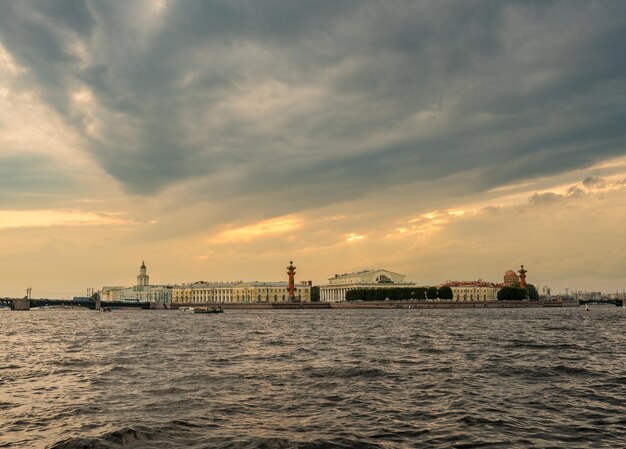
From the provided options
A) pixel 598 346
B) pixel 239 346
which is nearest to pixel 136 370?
pixel 239 346

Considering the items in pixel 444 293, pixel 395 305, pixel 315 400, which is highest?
pixel 444 293

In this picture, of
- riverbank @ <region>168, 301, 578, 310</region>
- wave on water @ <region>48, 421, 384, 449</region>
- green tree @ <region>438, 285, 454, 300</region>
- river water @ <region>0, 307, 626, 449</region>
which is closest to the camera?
wave on water @ <region>48, 421, 384, 449</region>

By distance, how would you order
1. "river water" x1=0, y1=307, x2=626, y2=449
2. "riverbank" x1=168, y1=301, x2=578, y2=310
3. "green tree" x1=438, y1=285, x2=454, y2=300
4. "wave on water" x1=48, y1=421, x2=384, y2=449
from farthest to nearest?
"green tree" x1=438, y1=285, x2=454, y2=300, "riverbank" x1=168, y1=301, x2=578, y2=310, "river water" x1=0, y1=307, x2=626, y2=449, "wave on water" x1=48, y1=421, x2=384, y2=449

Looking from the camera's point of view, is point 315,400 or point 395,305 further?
point 395,305

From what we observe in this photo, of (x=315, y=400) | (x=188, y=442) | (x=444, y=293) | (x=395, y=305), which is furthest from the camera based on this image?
(x=444, y=293)

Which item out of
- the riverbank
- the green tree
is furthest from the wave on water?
the green tree

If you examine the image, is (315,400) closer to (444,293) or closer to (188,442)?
(188,442)

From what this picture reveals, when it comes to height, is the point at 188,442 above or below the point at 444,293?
below

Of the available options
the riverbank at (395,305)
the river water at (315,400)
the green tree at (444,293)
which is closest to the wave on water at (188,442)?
the river water at (315,400)

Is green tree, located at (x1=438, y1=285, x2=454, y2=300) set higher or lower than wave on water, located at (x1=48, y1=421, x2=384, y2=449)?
higher

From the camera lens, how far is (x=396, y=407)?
17875mm

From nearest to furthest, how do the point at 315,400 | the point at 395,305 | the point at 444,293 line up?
the point at 315,400, the point at 395,305, the point at 444,293

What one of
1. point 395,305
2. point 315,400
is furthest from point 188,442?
point 395,305

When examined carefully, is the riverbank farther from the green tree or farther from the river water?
the river water
